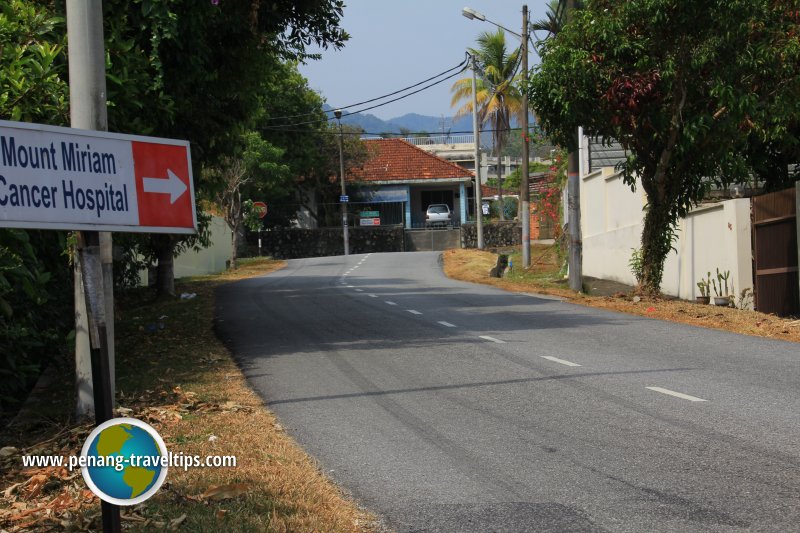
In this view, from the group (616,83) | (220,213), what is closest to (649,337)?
(616,83)

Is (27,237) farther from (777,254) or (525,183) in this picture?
(525,183)

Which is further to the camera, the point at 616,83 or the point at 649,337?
the point at 616,83

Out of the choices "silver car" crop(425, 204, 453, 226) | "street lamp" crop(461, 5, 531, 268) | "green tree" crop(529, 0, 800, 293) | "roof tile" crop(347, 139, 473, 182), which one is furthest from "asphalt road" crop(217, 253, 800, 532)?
"roof tile" crop(347, 139, 473, 182)

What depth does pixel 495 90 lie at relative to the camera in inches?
2115

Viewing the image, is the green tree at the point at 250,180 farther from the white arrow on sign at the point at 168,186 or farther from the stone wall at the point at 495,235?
the white arrow on sign at the point at 168,186

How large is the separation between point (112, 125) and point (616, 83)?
382 inches

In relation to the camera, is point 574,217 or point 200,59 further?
point 574,217

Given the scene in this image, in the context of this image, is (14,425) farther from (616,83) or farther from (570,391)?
(616,83)

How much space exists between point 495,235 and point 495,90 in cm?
842

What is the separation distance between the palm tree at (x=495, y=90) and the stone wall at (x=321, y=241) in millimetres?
7826

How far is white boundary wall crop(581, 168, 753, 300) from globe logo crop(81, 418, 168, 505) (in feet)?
50.3

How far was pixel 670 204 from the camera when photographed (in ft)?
60.5

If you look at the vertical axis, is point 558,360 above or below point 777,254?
below

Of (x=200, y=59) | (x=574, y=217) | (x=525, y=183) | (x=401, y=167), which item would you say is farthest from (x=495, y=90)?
(x=200, y=59)
